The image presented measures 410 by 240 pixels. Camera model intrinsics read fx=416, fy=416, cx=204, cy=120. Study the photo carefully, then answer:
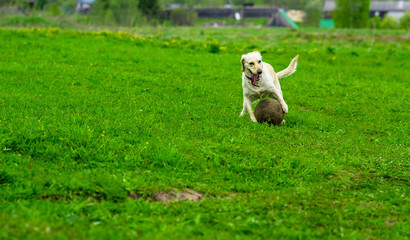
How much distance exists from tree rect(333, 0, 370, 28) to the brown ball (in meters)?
70.9

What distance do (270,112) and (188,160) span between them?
3.17 metres

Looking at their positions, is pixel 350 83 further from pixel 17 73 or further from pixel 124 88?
pixel 17 73

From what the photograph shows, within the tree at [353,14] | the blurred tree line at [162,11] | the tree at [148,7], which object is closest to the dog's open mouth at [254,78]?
the blurred tree line at [162,11]

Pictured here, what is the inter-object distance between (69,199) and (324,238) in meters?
3.61

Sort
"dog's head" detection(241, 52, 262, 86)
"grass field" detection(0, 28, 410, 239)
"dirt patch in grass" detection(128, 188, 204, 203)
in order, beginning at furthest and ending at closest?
"dog's head" detection(241, 52, 262, 86) < "dirt patch in grass" detection(128, 188, 204, 203) < "grass field" detection(0, 28, 410, 239)

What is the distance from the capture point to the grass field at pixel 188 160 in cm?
560

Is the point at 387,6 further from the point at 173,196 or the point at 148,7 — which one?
the point at 173,196

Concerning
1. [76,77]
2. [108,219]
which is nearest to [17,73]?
[76,77]

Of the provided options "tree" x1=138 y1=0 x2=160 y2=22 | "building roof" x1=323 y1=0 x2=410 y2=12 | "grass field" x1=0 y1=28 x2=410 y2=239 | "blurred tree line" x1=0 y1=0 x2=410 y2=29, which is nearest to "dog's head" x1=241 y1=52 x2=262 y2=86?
"grass field" x1=0 y1=28 x2=410 y2=239

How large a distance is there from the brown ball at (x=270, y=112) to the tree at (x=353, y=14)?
70905 millimetres

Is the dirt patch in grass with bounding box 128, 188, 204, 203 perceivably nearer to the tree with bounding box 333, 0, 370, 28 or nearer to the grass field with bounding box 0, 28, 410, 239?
the grass field with bounding box 0, 28, 410, 239

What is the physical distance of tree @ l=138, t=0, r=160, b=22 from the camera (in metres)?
62.4

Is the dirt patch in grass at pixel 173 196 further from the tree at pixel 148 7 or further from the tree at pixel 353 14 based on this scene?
the tree at pixel 353 14

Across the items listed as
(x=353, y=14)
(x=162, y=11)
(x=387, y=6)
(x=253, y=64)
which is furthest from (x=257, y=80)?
(x=387, y=6)
